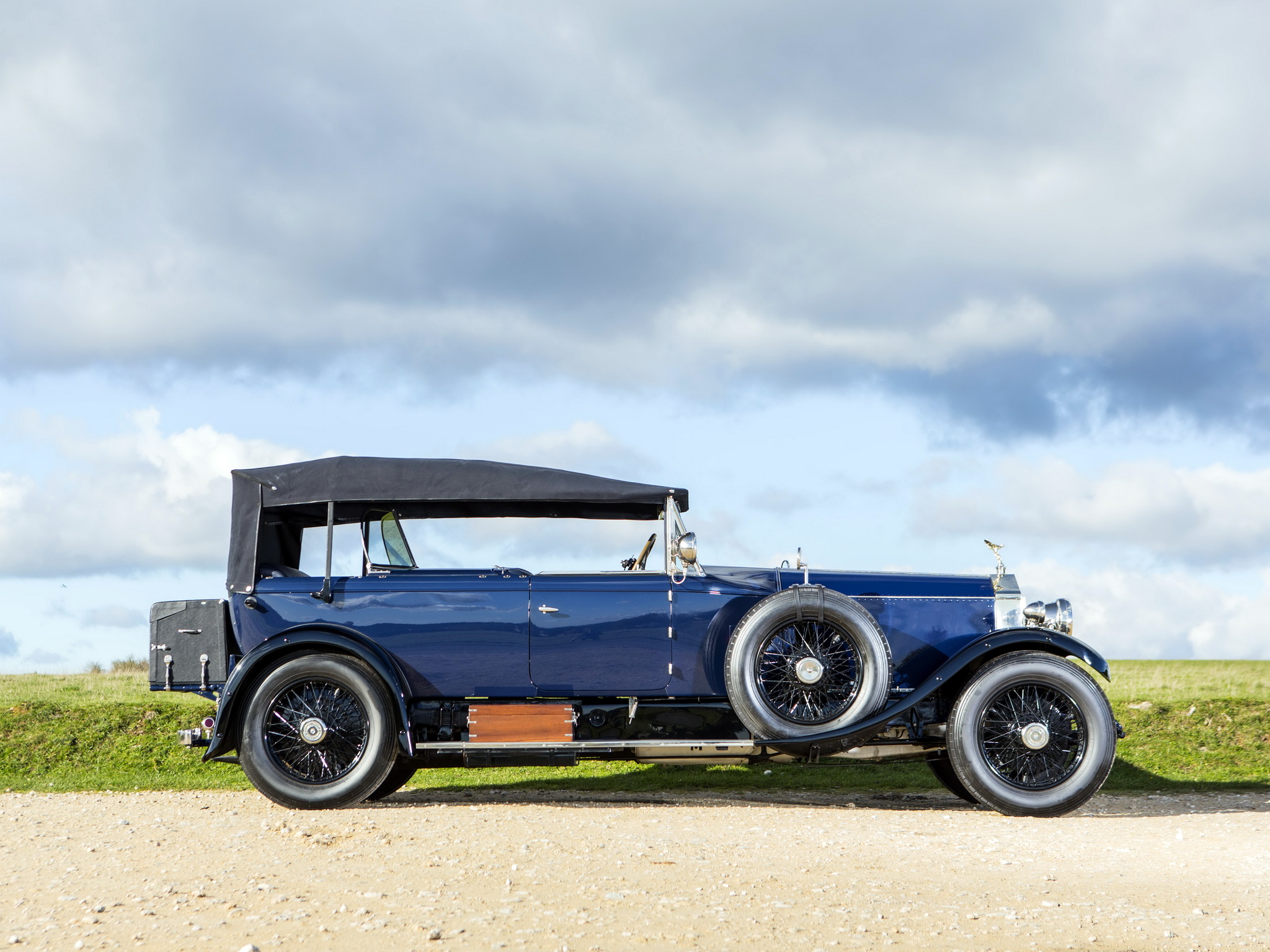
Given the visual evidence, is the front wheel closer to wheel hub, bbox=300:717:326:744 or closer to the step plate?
the step plate

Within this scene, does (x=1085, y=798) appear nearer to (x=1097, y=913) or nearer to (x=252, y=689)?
(x=1097, y=913)

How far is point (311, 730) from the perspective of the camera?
27.4ft

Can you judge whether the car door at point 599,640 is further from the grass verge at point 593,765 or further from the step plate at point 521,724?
the grass verge at point 593,765

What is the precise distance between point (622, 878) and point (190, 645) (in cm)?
469

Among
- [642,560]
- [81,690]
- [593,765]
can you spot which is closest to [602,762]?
[593,765]

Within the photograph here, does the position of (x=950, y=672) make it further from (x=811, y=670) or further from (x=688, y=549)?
(x=688, y=549)

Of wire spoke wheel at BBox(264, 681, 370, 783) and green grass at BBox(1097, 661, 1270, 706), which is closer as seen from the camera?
wire spoke wheel at BBox(264, 681, 370, 783)

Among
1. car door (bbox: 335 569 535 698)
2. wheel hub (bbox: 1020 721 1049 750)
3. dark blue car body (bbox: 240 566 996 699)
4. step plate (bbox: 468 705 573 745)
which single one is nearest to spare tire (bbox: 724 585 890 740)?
dark blue car body (bbox: 240 566 996 699)

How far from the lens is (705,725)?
8.62 m

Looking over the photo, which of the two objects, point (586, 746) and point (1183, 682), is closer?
point (586, 746)

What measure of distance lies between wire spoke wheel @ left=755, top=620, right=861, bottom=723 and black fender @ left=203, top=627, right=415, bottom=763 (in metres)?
2.72

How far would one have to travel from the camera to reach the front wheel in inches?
330

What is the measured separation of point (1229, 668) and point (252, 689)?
18.2 meters

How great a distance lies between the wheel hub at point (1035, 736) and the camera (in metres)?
8.42
